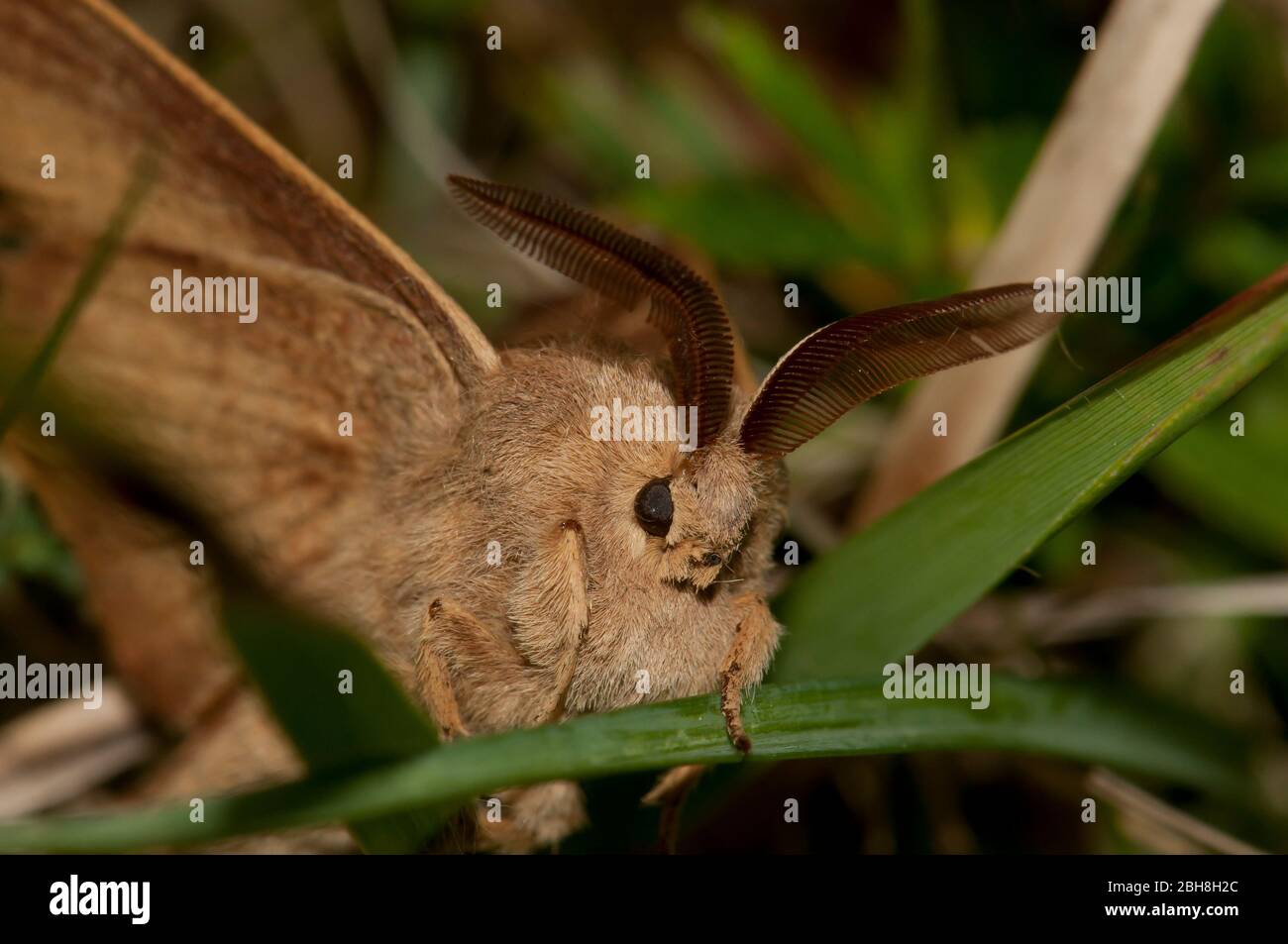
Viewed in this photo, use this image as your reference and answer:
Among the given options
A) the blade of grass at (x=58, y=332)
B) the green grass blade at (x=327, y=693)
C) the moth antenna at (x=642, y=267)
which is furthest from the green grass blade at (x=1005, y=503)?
the blade of grass at (x=58, y=332)

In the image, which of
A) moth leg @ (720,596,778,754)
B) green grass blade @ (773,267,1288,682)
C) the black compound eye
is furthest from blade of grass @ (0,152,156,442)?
green grass blade @ (773,267,1288,682)

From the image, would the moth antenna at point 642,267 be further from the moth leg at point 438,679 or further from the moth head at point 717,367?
the moth leg at point 438,679

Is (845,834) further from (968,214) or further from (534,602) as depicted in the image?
(968,214)

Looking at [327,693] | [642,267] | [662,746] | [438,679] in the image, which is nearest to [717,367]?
[642,267]

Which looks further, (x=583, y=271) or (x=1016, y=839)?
(x=1016, y=839)

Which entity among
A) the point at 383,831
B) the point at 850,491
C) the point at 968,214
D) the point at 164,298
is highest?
the point at 968,214
